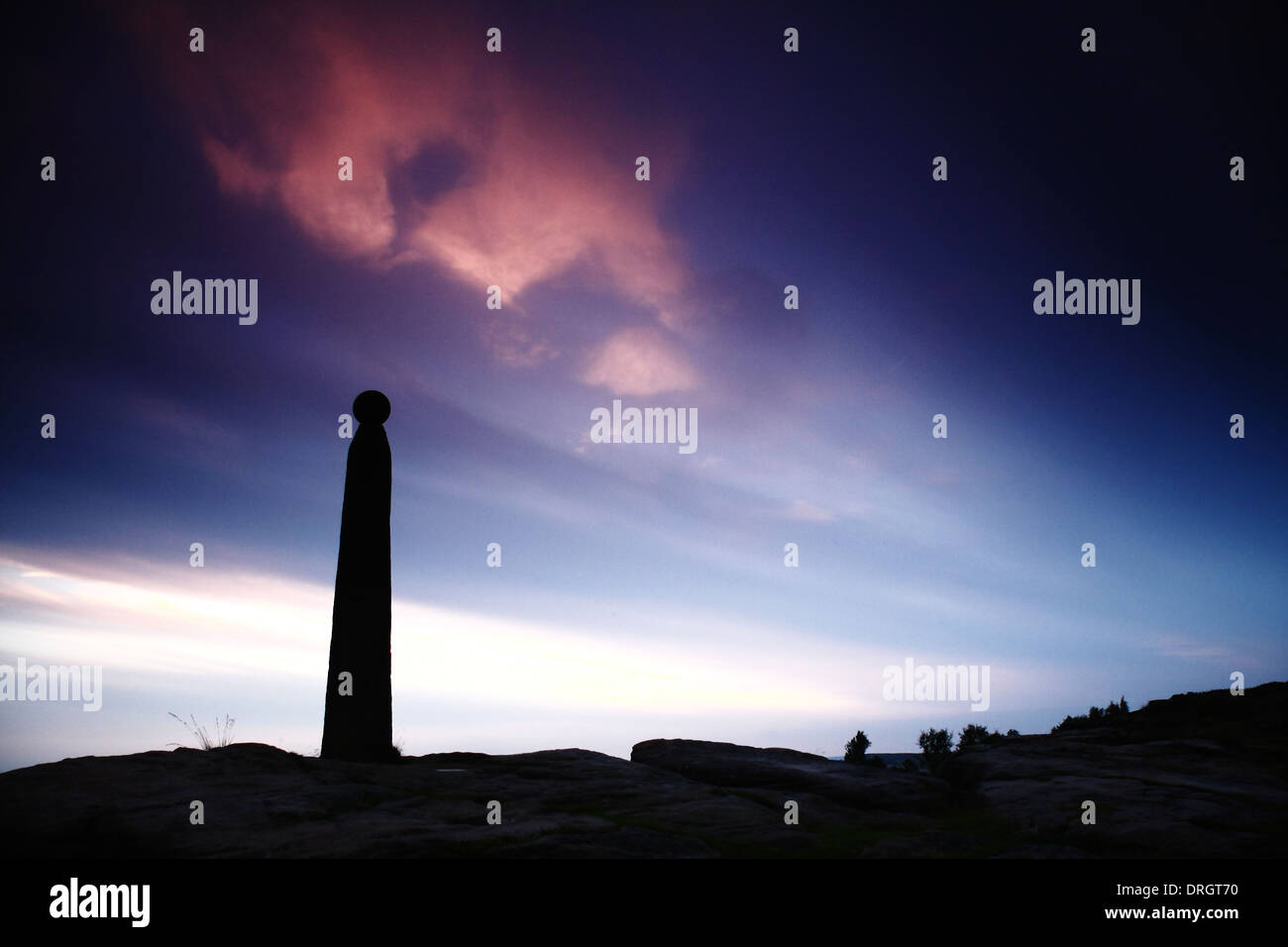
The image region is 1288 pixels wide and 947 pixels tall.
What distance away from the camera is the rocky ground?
714 centimetres

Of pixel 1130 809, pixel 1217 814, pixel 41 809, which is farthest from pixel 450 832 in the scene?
pixel 1217 814

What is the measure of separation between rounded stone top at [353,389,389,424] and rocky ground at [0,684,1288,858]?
6.62 metres

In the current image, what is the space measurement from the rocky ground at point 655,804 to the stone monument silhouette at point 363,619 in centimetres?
144

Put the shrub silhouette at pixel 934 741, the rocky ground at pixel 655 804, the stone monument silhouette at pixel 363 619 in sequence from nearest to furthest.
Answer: the rocky ground at pixel 655 804 < the stone monument silhouette at pixel 363 619 < the shrub silhouette at pixel 934 741

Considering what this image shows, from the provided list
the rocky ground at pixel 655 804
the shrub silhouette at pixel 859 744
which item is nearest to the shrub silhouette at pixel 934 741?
the shrub silhouette at pixel 859 744

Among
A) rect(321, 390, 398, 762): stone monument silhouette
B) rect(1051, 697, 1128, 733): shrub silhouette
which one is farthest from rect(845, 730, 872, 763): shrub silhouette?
rect(321, 390, 398, 762): stone monument silhouette

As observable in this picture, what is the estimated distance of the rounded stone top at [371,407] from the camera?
1591 centimetres

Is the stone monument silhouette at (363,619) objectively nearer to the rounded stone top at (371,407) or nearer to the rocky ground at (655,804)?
the rounded stone top at (371,407)

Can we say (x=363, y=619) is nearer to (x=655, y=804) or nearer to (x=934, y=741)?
(x=655, y=804)

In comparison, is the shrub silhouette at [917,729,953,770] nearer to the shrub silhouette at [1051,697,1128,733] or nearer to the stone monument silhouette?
the shrub silhouette at [1051,697,1128,733]

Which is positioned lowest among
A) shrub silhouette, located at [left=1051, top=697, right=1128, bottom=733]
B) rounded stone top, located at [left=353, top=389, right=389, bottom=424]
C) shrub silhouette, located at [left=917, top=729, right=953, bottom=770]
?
shrub silhouette, located at [left=917, top=729, right=953, bottom=770]

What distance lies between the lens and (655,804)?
9148 mm
